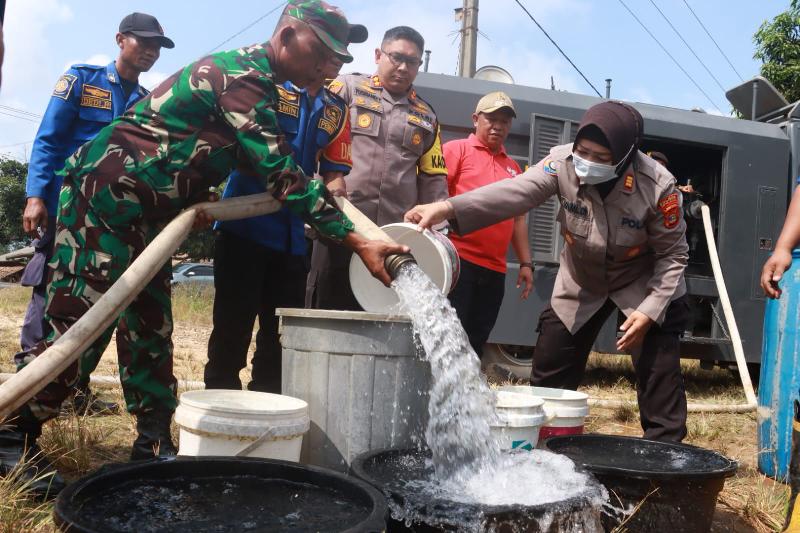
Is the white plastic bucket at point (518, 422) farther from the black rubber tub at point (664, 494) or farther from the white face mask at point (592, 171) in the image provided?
the white face mask at point (592, 171)

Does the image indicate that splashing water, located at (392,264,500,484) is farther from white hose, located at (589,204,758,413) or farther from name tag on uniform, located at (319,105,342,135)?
white hose, located at (589,204,758,413)

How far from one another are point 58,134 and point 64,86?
0.79 feet

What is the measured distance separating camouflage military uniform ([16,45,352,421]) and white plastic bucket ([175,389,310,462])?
0.48 meters

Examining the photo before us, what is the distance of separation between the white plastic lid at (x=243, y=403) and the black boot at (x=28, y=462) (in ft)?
1.69

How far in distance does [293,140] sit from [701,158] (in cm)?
550

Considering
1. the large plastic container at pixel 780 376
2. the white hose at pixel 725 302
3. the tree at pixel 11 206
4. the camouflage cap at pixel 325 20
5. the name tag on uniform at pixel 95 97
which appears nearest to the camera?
the camouflage cap at pixel 325 20

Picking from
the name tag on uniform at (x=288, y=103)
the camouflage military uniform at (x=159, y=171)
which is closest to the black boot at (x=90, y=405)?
the camouflage military uniform at (x=159, y=171)

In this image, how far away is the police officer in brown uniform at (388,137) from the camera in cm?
394

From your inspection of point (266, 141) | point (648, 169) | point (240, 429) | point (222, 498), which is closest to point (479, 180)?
point (648, 169)

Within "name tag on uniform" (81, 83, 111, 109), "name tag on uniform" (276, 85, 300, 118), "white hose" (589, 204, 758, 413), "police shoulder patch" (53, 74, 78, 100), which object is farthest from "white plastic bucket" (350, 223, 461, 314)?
"white hose" (589, 204, 758, 413)

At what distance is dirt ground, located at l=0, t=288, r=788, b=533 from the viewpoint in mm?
2967

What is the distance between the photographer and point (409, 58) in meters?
3.99

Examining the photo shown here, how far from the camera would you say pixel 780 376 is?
11.9 feet

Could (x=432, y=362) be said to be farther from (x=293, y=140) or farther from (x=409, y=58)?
(x=409, y=58)
